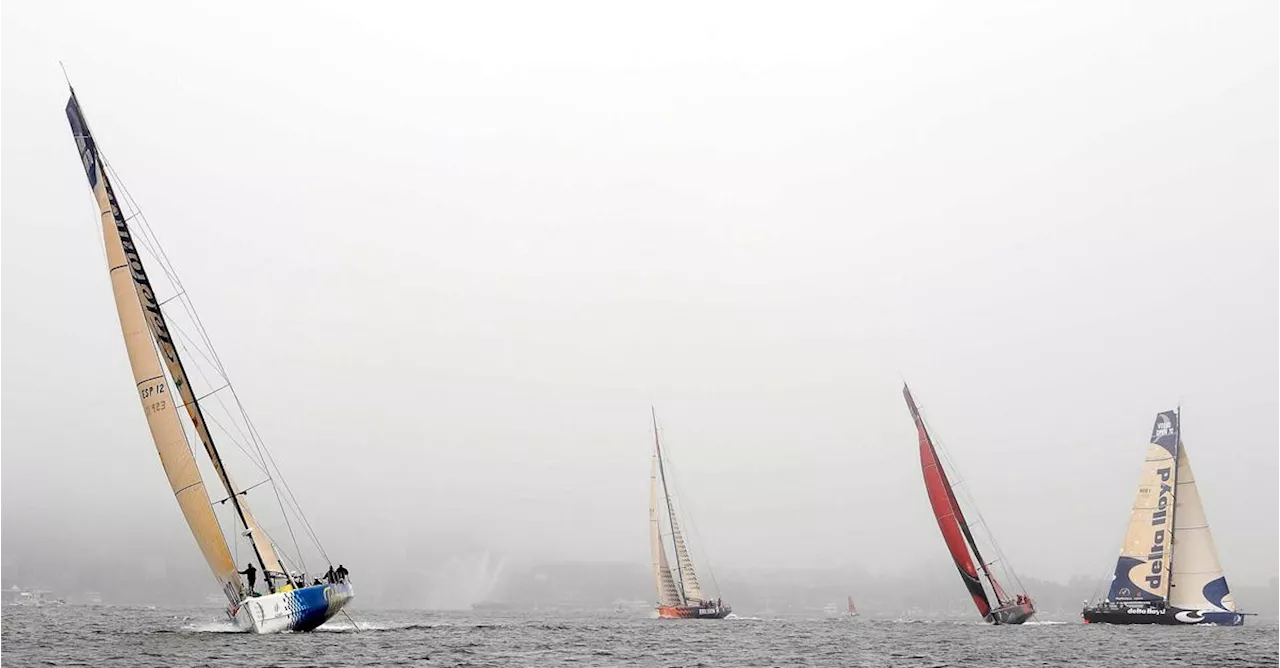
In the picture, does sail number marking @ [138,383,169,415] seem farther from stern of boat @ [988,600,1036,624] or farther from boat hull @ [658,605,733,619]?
boat hull @ [658,605,733,619]

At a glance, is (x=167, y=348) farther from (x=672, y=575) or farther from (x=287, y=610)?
(x=672, y=575)

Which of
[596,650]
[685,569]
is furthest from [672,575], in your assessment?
[596,650]

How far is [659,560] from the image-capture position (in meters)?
110

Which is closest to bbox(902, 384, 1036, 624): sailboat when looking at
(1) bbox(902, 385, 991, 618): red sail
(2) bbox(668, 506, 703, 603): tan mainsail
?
(1) bbox(902, 385, 991, 618): red sail

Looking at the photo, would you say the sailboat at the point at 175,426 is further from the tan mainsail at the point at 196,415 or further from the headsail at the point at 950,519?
the headsail at the point at 950,519

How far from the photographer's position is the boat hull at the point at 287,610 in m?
41.3

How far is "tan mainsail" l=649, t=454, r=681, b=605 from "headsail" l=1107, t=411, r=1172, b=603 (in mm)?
44126

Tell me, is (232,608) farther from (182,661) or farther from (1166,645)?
(1166,645)

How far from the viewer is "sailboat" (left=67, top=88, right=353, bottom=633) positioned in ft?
137

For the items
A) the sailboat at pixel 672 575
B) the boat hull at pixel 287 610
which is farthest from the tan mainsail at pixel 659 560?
the boat hull at pixel 287 610

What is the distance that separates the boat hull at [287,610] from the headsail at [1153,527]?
188 feet

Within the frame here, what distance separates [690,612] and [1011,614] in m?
37.6

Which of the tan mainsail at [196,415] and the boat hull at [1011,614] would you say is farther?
the boat hull at [1011,614]

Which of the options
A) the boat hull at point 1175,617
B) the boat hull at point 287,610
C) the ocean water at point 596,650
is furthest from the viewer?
the boat hull at point 1175,617
